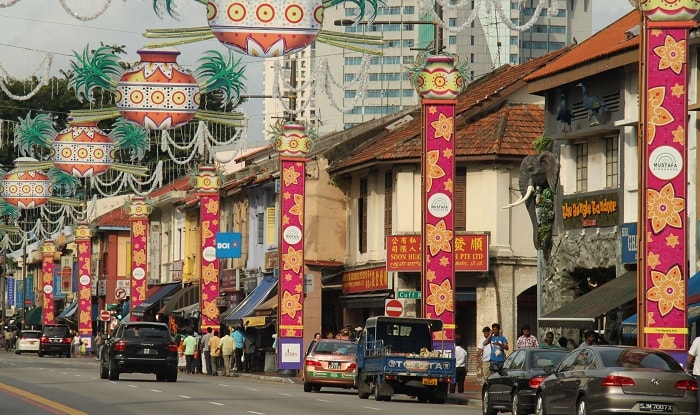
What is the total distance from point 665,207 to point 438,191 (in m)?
11.5

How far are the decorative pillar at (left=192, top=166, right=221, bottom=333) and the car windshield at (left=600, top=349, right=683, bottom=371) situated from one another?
38.4 metres

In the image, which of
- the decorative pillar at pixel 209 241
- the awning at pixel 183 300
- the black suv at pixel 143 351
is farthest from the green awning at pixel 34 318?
the black suv at pixel 143 351

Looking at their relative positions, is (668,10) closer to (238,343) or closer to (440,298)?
(440,298)

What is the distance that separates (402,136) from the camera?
182 feet

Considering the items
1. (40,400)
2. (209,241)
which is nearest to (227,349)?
(209,241)

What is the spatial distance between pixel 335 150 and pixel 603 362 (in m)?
36.9

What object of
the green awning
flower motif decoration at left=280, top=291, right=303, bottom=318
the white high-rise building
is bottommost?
the green awning

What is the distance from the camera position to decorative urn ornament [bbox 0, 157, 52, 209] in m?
65.8

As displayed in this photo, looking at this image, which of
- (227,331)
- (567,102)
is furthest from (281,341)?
A: (227,331)

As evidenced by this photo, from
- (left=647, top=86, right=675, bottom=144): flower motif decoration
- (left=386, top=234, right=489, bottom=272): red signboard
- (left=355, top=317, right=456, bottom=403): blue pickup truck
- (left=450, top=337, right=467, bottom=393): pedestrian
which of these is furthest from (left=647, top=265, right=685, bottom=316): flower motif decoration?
(left=386, top=234, right=489, bottom=272): red signboard

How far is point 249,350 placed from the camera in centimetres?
5728

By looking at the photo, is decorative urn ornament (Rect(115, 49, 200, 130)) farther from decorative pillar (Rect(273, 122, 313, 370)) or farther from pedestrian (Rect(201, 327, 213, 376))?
pedestrian (Rect(201, 327, 213, 376))

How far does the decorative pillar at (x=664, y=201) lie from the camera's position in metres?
27.6

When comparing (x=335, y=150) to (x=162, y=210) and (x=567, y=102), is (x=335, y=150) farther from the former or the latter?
(x=162, y=210)
